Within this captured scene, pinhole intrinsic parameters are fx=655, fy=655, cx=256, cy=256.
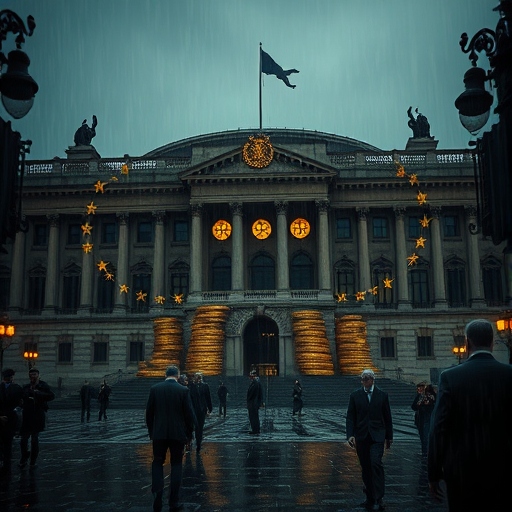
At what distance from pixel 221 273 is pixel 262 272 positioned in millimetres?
3592

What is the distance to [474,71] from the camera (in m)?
8.96

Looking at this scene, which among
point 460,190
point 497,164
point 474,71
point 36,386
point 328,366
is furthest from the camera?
point 460,190

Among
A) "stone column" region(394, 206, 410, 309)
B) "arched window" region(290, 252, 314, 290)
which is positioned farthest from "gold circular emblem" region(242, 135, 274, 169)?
"stone column" region(394, 206, 410, 309)

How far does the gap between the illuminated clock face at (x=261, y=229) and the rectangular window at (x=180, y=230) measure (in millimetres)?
6439

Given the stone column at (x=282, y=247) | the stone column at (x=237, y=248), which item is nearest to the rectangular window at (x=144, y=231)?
the stone column at (x=237, y=248)

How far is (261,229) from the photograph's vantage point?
5716 centimetres

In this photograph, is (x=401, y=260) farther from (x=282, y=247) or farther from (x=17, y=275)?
(x=17, y=275)

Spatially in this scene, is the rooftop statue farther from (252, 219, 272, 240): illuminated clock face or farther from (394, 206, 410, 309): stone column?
(252, 219, 272, 240): illuminated clock face

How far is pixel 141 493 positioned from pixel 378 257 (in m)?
48.7

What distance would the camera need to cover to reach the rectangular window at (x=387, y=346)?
55.2m

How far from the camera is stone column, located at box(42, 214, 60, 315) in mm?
57625

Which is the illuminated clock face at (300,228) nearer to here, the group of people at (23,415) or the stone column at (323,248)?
the stone column at (323,248)

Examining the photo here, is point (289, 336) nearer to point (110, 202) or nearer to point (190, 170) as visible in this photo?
point (190, 170)

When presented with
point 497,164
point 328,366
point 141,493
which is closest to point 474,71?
point 497,164
